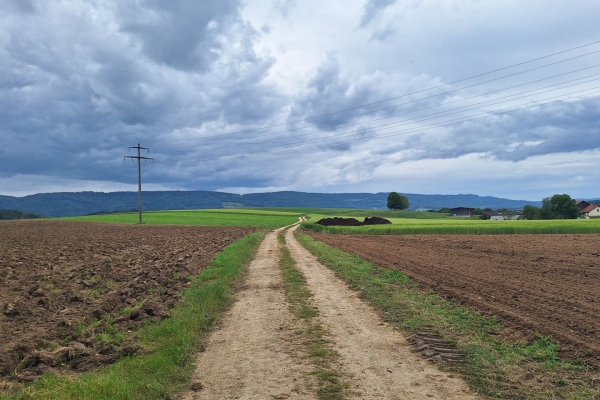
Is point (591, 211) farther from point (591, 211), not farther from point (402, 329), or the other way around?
point (402, 329)

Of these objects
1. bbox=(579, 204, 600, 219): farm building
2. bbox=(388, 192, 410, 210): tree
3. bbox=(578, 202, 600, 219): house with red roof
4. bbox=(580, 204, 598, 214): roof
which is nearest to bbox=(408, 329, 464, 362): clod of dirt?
bbox=(578, 202, 600, 219): house with red roof

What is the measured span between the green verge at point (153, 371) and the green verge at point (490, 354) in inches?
178

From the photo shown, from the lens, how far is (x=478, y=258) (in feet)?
79.7

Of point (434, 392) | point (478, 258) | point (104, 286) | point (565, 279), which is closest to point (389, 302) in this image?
point (434, 392)

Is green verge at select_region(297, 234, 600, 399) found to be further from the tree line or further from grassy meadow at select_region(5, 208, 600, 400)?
the tree line

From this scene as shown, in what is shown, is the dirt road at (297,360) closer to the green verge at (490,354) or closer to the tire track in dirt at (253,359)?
the tire track in dirt at (253,359)

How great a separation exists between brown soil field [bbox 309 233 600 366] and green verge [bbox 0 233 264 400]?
21.9 feet

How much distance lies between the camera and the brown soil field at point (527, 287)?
30.2ft

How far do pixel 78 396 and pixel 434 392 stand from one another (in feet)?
16.7

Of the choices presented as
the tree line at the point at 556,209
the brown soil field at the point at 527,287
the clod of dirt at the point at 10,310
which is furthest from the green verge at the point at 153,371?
the tree line at the point at 556,209

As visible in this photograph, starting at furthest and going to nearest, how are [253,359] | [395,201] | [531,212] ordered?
[395,201] < [531,212] < [253,359]

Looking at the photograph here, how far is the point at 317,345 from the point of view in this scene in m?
8.78

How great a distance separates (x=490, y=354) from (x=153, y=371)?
5.97m

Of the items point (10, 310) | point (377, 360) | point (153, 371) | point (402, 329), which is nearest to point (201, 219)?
point (10, 310)
